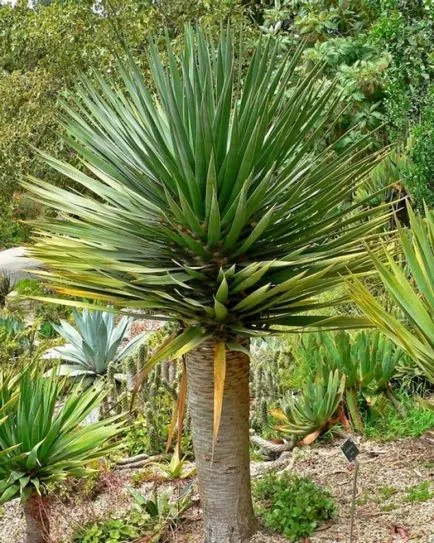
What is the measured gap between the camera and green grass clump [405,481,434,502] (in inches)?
147

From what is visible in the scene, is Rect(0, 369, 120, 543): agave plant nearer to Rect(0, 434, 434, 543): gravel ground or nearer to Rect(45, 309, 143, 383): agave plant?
Rect(0, 434, 434, 543): gravel ground

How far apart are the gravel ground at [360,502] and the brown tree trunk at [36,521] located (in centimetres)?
22

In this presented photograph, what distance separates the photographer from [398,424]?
188 inches

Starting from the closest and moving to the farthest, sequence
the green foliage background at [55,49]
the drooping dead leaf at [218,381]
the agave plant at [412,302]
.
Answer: the agave plant at [412,302] < the drooping dead leaf at [218,381] < the green foliage background at [55,49]

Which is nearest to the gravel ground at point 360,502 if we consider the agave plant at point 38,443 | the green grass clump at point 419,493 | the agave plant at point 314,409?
the green grass clump at point 419,493

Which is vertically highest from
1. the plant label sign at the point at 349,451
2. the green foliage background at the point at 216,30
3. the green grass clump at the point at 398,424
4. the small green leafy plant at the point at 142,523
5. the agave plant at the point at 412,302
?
the green foliage background at the point at 216,30

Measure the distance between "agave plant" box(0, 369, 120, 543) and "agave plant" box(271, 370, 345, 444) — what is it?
4.55 ft

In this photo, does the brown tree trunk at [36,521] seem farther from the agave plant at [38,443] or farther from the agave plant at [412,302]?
the agave plant at [412,302]

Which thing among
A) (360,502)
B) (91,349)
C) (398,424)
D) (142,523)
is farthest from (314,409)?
(91,349)

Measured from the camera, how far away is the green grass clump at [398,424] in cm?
469

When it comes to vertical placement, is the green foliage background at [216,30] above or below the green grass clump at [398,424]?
above

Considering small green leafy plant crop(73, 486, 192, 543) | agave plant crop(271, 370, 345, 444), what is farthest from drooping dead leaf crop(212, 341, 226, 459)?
agave plant crop(271, 370, 345, 444)

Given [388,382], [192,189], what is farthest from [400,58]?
[192,189]

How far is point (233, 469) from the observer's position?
3.23 metres
